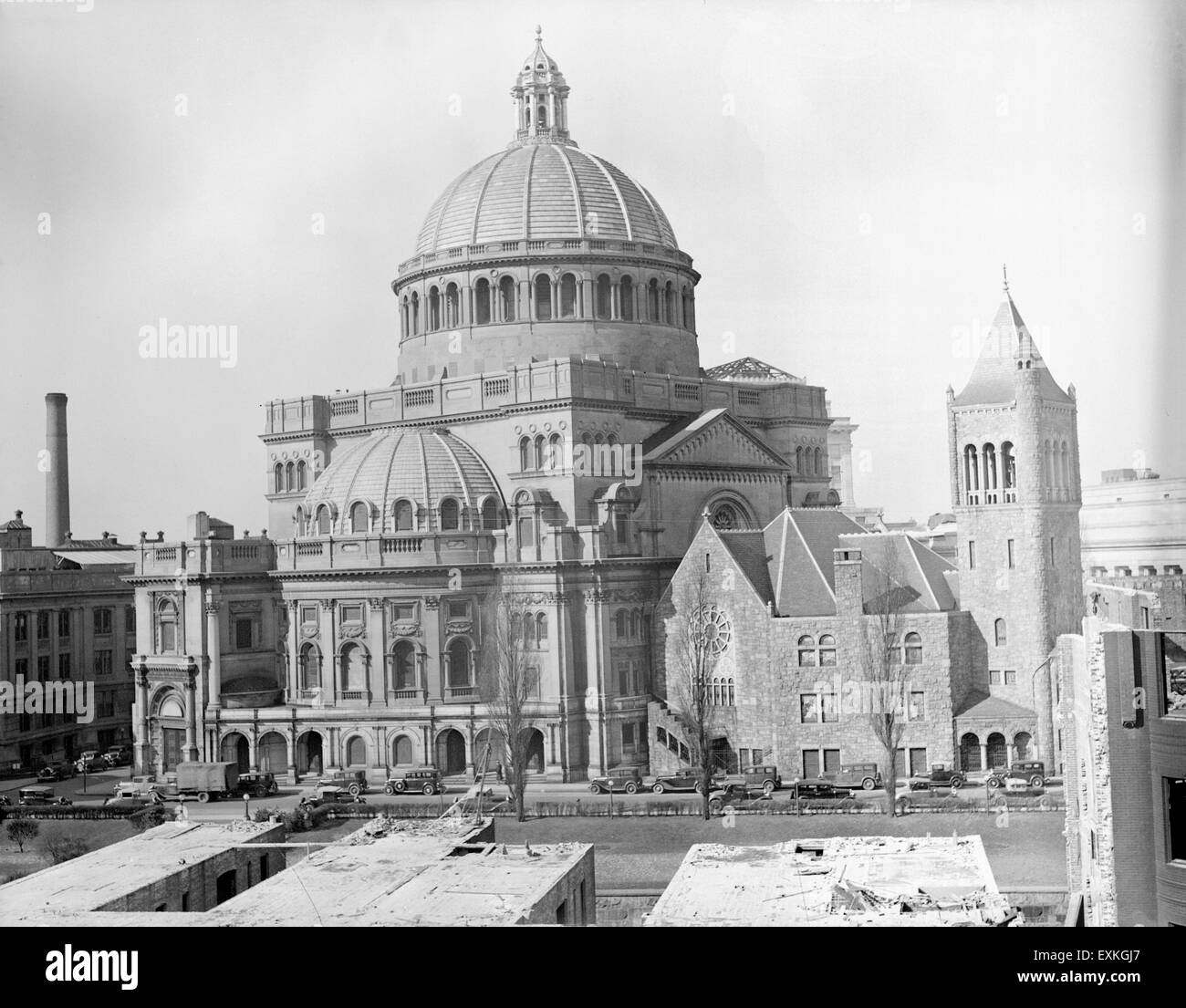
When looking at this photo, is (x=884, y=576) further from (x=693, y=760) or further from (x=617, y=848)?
(x=617, y=848)

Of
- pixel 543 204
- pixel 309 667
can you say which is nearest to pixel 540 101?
pixel 543 204

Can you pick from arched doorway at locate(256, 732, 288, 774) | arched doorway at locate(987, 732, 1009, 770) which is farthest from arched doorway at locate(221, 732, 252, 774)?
arched doorway at locate(987, 732, 1009, 770)

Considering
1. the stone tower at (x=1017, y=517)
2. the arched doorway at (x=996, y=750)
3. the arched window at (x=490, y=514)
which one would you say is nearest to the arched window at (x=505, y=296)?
the arched window at (x=490, y=514)

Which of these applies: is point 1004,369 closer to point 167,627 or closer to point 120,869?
point 120,869

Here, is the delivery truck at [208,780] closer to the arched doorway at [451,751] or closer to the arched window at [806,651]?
the arched doorway at [451,751]

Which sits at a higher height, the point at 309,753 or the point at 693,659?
the point at 693,659
